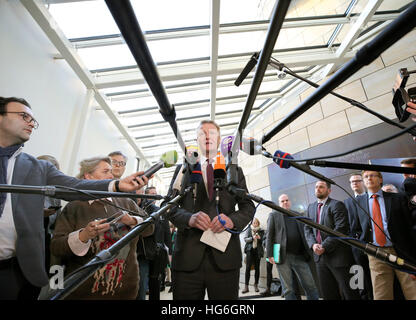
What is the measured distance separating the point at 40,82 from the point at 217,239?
310 cm

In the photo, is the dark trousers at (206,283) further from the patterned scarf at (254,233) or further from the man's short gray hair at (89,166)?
the patterned scarf at (254,233)

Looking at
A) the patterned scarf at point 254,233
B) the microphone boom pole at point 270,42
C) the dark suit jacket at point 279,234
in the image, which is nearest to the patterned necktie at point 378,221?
the dark suit jacket at point 279,234

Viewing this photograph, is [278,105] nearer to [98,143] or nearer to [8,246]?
[98,143]

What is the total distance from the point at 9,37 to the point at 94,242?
8.40 feet

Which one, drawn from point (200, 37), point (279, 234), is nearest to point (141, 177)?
point (279, 234)

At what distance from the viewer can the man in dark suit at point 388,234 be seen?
5.87 ft

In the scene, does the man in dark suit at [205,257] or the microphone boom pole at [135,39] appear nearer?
the microphone boom pole at [135,39]

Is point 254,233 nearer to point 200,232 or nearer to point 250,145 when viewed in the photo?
point 200,232

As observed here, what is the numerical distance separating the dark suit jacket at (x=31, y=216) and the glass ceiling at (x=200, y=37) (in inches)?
64.1

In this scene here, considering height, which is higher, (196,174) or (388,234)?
(196,174)

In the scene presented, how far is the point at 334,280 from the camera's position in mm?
2193

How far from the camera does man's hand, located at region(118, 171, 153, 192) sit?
87cm

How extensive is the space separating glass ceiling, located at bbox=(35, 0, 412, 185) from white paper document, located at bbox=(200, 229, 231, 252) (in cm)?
174

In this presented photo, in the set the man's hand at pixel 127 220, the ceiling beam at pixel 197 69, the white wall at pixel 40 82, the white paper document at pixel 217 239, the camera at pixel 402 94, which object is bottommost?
the white paper document at pixel 217 239
